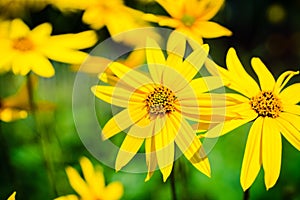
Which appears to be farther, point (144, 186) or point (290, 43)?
point (290, 43)

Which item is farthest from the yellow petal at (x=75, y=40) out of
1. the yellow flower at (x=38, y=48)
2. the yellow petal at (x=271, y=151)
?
the yellow petal at (x=271, y=151)

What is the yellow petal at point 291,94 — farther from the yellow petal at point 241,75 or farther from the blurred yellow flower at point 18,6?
the blurred yellow flower at point 18,6

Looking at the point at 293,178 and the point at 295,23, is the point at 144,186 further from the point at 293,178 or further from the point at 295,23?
the point at 295,23

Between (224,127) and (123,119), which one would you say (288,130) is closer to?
(224,127)

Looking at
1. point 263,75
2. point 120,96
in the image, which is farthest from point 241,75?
point 120,96

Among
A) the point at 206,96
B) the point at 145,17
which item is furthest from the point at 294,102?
the point at 145,17
